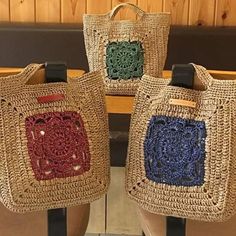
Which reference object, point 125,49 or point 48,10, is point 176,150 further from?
point 48,10

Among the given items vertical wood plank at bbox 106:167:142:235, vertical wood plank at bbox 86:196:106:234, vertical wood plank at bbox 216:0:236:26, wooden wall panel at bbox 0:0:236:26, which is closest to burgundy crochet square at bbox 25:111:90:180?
vertical wood plank at bbox 106:167:142:235

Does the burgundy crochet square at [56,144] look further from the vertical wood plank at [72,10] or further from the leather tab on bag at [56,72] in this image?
the vertical wood plank at [72,10]

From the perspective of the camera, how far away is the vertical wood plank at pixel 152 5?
2.63 meters

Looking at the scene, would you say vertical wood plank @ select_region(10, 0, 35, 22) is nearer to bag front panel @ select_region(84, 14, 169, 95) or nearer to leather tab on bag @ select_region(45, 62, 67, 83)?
bag front panel @ select_region(84, 14, 169, 95)

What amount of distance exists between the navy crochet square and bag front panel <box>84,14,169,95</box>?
0.69 metres

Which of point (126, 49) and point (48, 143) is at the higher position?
point (126, 49)

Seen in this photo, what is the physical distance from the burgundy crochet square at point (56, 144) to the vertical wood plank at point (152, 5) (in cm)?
158

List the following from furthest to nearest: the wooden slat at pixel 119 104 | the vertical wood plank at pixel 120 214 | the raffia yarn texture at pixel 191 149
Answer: the vertical wood plank at pixel 120 214 < the wooden slat at pixel 119 104 < the raffia yarn texture at pixel 191 149

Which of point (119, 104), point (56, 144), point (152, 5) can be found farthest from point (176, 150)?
point (152, 5)

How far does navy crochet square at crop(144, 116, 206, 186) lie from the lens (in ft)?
3.77

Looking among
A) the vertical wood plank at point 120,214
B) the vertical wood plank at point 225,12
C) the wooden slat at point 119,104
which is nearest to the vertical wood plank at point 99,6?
the vertical wood plank at point 225,12

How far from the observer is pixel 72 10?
2664 millimetres

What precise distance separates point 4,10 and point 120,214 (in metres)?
1.28

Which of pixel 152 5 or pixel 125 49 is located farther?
pixel 152 5
